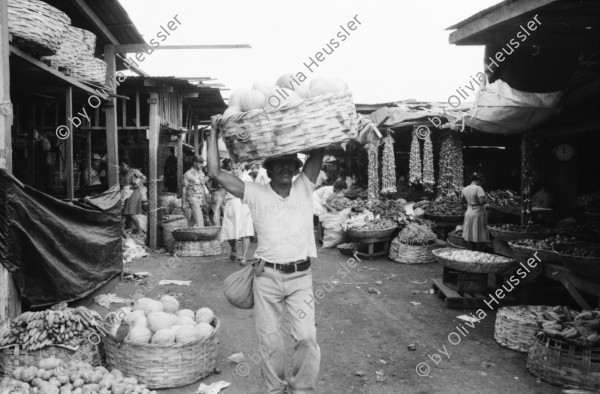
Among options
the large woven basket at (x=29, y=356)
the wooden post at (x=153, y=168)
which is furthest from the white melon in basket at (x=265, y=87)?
the wooden post at (x=153, y=168)

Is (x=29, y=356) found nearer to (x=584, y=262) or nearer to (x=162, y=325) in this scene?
(x=162, y=325)

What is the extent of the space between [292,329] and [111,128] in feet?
23.6

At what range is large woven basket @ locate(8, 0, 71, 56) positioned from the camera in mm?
5035

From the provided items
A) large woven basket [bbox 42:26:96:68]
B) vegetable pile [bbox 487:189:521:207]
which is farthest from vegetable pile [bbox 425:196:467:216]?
large woven basket [bbox 42:26:96:68]

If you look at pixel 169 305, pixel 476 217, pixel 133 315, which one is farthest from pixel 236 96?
pixel 476 217

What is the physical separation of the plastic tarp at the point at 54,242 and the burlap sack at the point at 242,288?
2.51 meters

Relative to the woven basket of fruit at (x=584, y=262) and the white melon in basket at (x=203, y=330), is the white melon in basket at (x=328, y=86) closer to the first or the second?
the white melon in basket at (x=203, y=330)

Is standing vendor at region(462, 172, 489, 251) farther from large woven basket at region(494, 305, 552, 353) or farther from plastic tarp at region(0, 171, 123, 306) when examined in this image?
plastic tarp at region(0, 171, 123, 306)

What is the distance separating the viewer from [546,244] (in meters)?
6.55

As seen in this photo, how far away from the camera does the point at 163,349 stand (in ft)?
13.8

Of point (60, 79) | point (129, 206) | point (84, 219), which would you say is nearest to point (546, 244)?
point (84, 219)

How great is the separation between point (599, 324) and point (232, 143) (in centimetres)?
401

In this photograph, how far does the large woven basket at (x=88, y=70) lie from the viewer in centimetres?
725

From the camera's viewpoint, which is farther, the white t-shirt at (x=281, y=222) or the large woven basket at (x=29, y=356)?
the large woven basket at (x=29, y=356)
